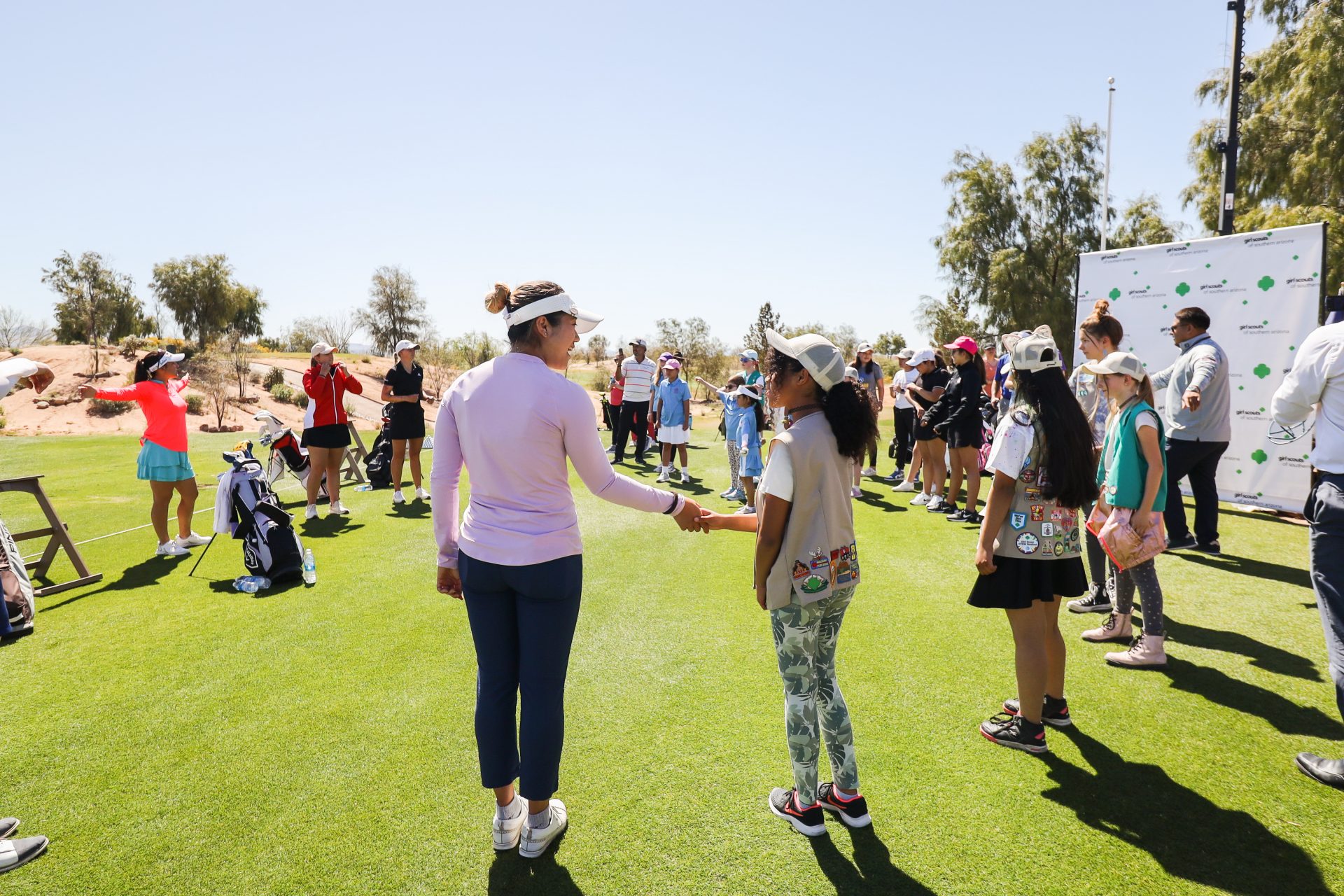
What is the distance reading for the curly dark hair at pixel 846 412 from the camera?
250cm

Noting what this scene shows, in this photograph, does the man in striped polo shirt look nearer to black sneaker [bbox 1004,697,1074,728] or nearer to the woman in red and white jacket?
the woman in red and white jacket

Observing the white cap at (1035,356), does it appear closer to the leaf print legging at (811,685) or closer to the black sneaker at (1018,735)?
the leaf print legging at (811,685)

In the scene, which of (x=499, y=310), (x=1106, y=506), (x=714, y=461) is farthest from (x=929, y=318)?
(x=499, y=310)

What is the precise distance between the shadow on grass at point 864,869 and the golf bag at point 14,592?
5.49 meters

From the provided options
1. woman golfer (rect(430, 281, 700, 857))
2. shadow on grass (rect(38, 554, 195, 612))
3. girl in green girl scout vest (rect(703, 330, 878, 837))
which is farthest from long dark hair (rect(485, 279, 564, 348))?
shadow on grass (rect(38, 554, 195, 612))

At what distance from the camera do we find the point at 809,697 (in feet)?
8.71

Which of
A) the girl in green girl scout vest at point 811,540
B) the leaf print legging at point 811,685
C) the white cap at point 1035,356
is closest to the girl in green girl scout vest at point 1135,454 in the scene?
the white cap at point 1035,356

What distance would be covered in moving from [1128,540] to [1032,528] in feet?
3.77

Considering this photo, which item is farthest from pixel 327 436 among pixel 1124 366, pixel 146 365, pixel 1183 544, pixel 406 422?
pixel 1183 544

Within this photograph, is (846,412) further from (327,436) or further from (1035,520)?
(327,436)

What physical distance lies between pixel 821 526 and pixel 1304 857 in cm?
223

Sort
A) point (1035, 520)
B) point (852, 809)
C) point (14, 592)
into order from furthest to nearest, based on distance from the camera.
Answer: point (14, 592) → point (1035, 520) → point (852, 809)

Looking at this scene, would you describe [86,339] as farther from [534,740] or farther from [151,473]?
[534,740]

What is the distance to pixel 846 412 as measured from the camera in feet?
8.28
